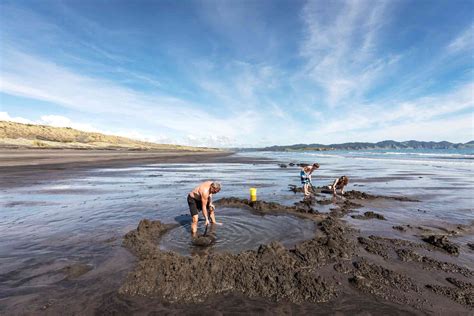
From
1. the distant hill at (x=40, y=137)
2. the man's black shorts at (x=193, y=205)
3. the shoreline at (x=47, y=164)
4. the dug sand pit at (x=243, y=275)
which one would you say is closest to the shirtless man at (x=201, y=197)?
the man's black shorts at (x=193, y=205)

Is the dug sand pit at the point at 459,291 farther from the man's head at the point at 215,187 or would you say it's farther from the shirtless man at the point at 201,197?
the shirtless man at the point at 201,197

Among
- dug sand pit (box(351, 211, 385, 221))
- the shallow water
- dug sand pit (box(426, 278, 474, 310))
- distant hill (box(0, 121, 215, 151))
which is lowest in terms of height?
dug sand pit (box(426, 278, 474, 310))

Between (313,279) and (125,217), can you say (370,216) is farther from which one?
(125,217)

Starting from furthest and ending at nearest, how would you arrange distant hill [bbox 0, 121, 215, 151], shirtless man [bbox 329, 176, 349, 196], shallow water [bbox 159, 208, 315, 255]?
distant hill [bbox 0, 121, 215, 151]
shirtless man [bbox 329, 176, 349, 196]
shallow water [bbox 159, 208, 315, 255]

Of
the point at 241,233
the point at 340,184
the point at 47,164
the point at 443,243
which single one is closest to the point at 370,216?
the point at 443,243

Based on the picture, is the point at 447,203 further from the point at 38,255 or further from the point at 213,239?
the point at 38,255

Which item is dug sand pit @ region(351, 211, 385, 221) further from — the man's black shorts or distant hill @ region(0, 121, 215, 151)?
distant hill @ region(0, 121, 215, 151)

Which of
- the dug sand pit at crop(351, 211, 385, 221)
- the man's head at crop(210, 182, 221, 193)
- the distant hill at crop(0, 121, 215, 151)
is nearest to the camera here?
the man's head at crop(210, 182, 221, 193)

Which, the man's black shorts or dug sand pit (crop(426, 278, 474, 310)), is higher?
the man's black shorts

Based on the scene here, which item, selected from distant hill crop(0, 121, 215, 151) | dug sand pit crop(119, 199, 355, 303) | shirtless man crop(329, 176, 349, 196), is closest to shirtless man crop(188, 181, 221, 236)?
dug sand pit crop(119, 199, 355, 303)

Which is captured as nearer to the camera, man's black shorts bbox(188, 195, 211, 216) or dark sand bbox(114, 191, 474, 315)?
dark sand bbox(114, 191, 474, 315)

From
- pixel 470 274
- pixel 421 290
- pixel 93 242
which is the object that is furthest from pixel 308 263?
pixel 93 242

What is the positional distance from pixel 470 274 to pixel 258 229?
5.47 metres

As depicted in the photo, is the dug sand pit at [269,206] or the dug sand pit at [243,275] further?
the dug sand pit at [269,206]
